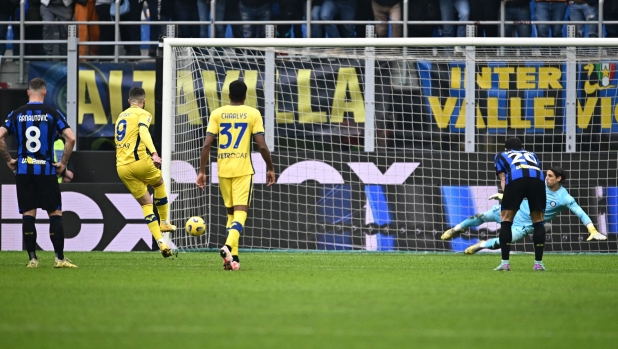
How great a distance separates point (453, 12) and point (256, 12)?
354 centimetres

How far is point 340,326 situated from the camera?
6.04 metres

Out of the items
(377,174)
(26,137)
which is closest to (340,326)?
(26,137)

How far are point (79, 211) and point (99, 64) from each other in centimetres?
270

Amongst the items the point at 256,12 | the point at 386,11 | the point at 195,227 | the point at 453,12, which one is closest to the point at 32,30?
the point at 256,12

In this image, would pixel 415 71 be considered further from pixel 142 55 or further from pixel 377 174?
pixel 142 55

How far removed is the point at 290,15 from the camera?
1791cm

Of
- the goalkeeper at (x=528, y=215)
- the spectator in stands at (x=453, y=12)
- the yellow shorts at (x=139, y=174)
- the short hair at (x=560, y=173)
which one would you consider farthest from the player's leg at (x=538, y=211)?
the spectator in stands at (x=453, y=12)

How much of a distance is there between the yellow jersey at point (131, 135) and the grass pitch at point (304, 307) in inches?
65.6

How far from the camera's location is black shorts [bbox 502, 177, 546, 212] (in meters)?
10.9

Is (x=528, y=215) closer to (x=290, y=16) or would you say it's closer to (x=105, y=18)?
(x=290, y=16)

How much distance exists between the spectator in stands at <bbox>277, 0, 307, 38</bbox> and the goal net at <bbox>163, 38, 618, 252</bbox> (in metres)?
1.86

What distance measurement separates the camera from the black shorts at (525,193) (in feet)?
35.6

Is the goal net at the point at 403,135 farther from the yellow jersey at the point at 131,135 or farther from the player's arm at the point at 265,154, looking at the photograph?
the player's arm at the point at 265,154

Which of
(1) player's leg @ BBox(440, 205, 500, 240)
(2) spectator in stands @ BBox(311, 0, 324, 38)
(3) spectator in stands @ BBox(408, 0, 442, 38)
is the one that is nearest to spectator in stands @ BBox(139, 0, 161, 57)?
(2) spectator in stands @ BBox(311, 0, 324, 38)
